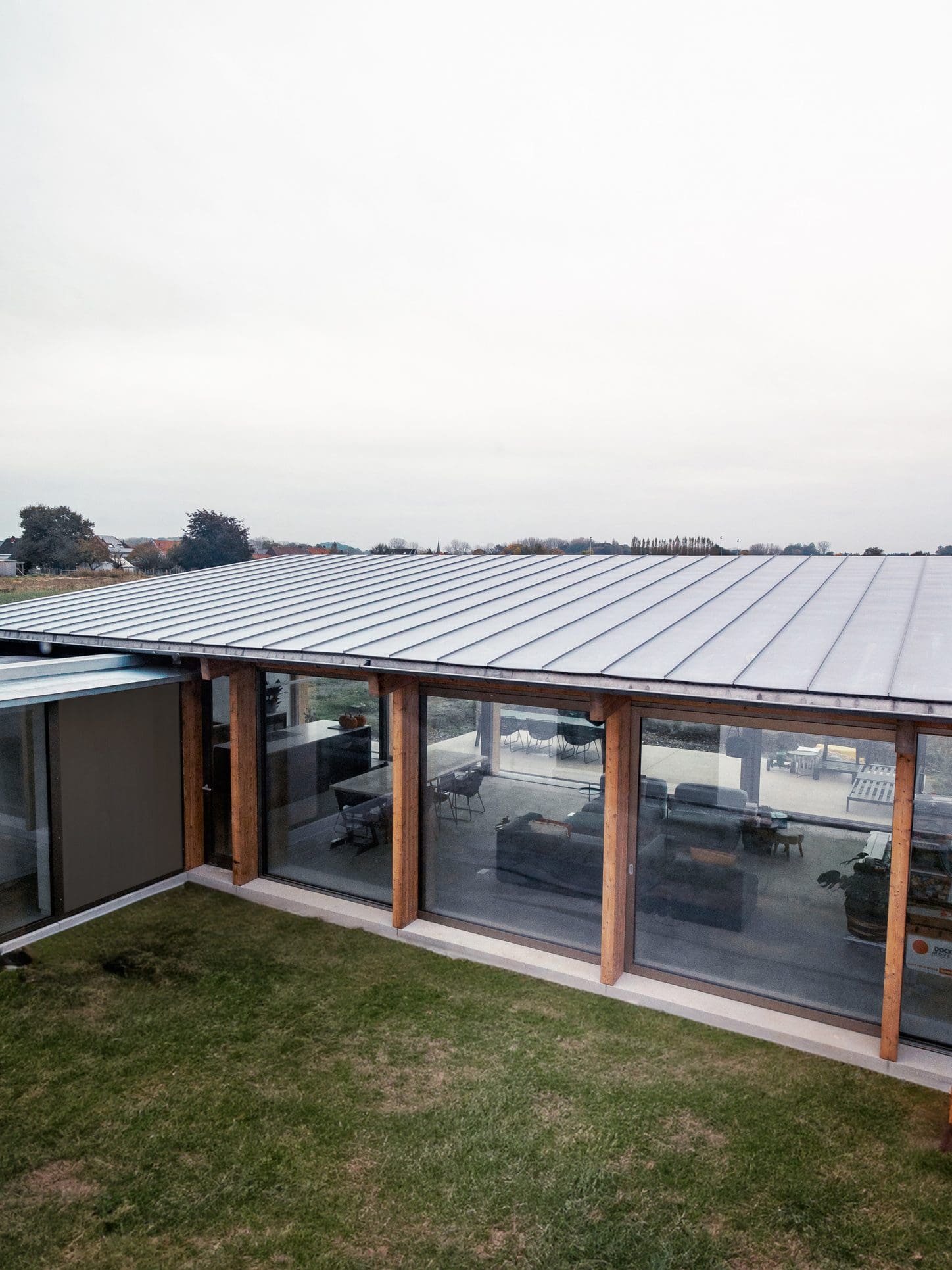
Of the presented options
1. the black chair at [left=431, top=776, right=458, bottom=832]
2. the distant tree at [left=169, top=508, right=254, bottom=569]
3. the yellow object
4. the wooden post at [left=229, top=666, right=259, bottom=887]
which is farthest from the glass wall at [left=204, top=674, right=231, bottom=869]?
the distant tree at [left=169, top=508, right=254, bottom=569]

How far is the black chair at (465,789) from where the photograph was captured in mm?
8117

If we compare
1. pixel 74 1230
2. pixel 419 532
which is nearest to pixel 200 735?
pixel 74 1230

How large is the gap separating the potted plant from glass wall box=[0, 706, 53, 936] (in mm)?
7228

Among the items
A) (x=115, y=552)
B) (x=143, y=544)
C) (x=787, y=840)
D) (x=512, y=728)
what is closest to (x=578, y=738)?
(x=512, y=728)

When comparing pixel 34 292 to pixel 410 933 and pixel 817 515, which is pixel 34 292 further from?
→ pixel 817 515

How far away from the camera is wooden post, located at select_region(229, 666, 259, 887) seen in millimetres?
9016

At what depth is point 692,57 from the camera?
1216 inches

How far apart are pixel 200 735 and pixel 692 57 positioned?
33.9 meters

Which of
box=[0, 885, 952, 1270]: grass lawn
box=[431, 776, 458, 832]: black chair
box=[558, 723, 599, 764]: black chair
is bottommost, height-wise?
box=[0, 885, 952, 1270]: grass lawn

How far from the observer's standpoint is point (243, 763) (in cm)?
904

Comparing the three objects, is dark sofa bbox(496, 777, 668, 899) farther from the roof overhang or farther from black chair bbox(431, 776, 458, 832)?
the roof overhang

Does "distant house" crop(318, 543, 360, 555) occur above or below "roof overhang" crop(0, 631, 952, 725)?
above

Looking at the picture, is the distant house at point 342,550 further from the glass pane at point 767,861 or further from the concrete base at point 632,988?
the glass pane at point 767,861

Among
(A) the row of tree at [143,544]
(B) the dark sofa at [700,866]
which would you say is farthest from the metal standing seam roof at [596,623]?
(A) the row of tree at [143,544]
